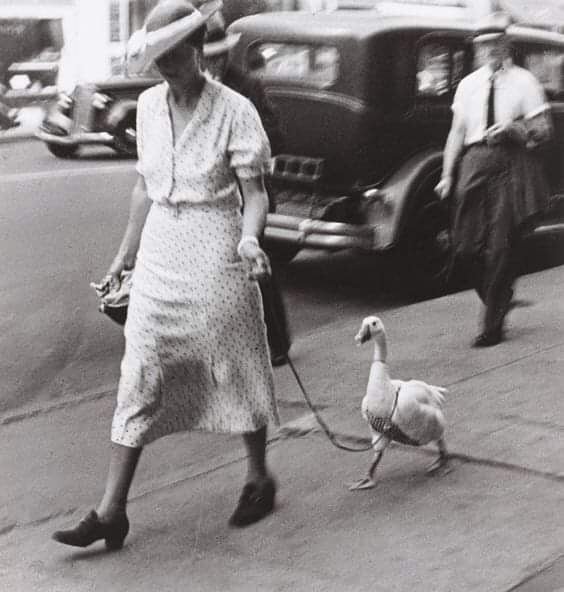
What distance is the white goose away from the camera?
4.74 metres

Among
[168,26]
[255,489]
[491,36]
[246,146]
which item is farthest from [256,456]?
[491,36]

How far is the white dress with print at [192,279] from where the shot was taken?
437 cm

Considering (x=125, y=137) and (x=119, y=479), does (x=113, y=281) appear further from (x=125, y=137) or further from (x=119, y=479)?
(x=125, y=137)

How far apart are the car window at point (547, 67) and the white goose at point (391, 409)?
5.29 m

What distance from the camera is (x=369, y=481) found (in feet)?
15.9

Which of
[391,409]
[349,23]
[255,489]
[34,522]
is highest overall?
[349,23]

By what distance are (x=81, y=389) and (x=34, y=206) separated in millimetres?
5465

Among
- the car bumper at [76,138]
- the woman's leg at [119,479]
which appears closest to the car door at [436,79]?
the woman's leg at [119,479]

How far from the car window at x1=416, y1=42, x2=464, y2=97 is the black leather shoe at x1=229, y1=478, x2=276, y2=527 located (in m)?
5.07

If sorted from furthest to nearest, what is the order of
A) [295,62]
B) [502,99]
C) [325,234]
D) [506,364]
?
[295,62] → [325,234] → [502,99] → [506,364]

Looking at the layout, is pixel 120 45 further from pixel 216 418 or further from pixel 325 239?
pixel 216 418

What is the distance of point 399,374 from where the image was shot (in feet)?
21.4

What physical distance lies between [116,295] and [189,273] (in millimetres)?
436

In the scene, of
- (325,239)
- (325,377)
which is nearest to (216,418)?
(325,377)
